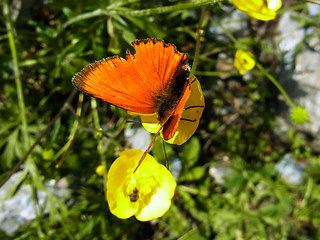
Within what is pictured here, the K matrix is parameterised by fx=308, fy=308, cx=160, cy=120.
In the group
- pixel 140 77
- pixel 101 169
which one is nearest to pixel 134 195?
pixel 101 169

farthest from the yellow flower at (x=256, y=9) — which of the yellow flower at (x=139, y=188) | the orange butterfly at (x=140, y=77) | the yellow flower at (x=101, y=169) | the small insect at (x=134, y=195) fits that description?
the yellow flower at (x=101, y=169)

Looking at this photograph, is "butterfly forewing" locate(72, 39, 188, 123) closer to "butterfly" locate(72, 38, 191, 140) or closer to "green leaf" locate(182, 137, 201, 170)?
"butterfly" locate(72, 38, 191, 140)

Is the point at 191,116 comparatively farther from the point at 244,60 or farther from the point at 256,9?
the point at 244,60

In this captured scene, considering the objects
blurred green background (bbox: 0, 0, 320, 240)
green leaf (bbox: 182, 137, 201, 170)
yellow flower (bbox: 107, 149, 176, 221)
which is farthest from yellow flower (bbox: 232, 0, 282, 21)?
green leaf (bbox: 182, 137, 201, 170)

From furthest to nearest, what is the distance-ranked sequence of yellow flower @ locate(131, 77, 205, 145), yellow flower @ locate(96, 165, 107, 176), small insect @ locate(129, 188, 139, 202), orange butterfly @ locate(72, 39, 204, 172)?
yellow flower @ locate(96, 165, 107, 176) < small insect @ locate(129, 188, 139, 202) < yellow flower @ locate(131, 77, 205, 145) < orange butterfly @ locate(72, 39, 204, 172)

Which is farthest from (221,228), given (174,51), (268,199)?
(174,51)
